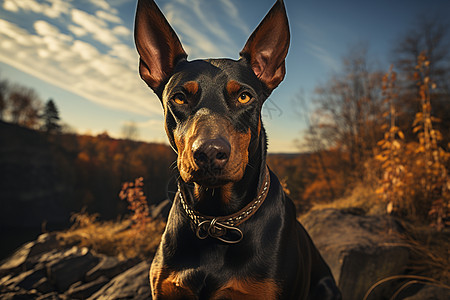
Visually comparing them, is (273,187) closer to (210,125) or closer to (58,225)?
(210,125)

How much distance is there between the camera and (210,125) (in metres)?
1.52

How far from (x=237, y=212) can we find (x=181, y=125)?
73 centimetres

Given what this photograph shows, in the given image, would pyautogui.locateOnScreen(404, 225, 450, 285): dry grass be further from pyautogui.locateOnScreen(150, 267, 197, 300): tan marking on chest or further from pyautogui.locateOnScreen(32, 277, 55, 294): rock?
pyautogui.locateOnScreen(32, 277, 55, 294): rock

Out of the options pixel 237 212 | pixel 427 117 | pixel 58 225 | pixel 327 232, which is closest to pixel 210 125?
pixel 237 212

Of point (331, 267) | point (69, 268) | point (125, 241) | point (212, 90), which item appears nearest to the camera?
point (212, 90)

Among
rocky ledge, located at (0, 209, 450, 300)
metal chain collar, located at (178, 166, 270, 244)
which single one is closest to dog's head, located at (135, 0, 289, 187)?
metal chain collar, located at (178, 166, 270, 244)

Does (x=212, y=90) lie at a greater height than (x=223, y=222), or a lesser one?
greater

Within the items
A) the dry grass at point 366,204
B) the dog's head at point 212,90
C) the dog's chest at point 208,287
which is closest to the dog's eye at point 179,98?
the dog's head at point 212,90

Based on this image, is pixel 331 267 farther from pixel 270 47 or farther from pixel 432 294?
pixel 270 47

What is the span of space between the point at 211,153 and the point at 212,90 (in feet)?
1.97

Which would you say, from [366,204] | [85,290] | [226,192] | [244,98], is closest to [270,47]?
[244,98]

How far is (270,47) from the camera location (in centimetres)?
215

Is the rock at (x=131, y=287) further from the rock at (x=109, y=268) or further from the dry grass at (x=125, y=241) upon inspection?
the dry grass at (x=125, y=241)

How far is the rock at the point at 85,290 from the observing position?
4386mm
